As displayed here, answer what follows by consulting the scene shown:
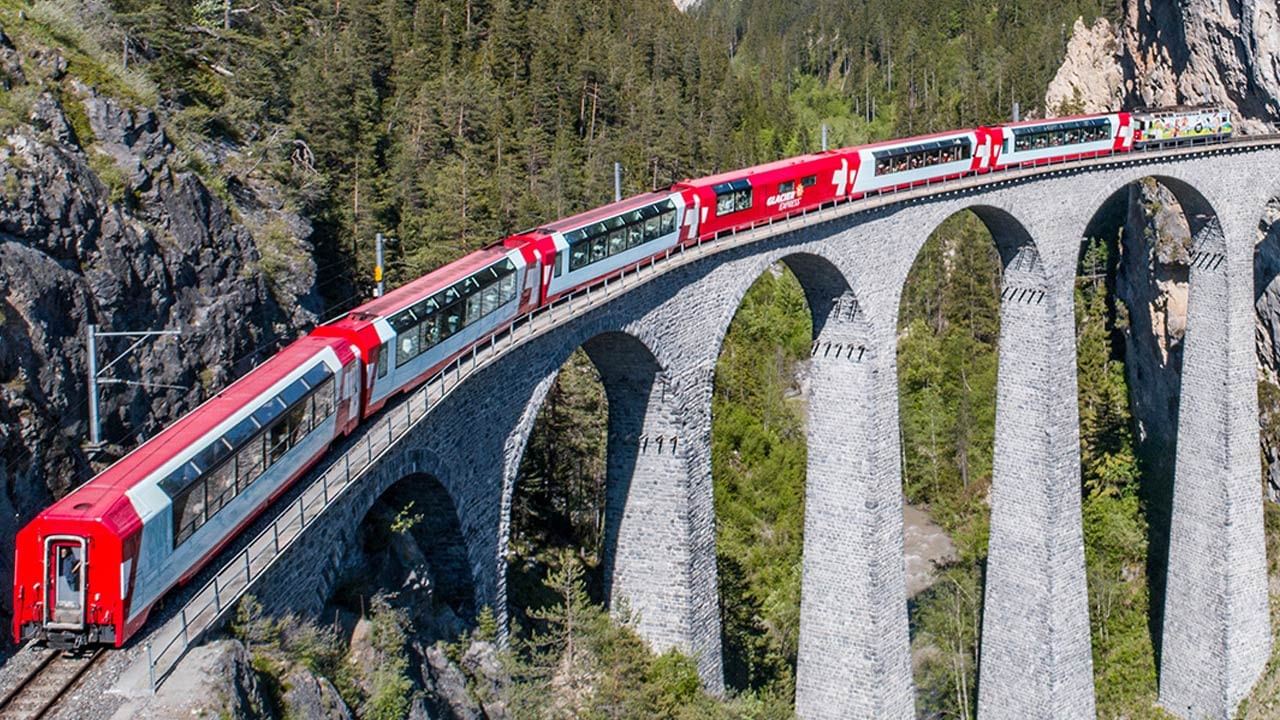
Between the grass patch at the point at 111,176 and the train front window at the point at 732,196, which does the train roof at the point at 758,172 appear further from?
the grass patch at the point at 111,176

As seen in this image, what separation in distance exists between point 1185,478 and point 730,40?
132 m

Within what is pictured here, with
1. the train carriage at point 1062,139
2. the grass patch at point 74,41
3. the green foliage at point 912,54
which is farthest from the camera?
the green foliage at point 912,54

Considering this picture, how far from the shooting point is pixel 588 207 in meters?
63.6

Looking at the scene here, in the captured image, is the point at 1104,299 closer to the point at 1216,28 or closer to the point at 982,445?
the point at 982,445

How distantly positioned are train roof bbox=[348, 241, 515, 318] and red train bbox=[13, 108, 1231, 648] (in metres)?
0.07

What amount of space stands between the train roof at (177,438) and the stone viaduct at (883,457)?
2234 millimetres

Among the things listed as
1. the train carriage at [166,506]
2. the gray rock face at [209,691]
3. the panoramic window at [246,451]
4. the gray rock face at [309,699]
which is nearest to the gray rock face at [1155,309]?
the panoramic window at [246,451]

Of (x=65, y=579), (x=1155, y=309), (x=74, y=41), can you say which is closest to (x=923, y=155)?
(x=1155, y=309)

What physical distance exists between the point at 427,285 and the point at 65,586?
10474mm

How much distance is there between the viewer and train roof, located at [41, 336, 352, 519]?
1569 centimetres

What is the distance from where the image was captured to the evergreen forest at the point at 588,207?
98.7ft

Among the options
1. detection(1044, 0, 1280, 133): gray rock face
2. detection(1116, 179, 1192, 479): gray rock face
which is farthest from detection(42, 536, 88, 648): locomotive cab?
detection(1116, 179, 1192, 479): gray rock face

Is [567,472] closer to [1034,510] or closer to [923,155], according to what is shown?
[1034,510]

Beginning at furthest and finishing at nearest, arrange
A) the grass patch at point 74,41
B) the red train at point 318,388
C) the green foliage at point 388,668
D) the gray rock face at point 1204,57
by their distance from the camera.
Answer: the gray rock face at point 1204,57 → the grass patch at point 74,41 → the green foliage at point 388,668 → the red train at point 318,388
